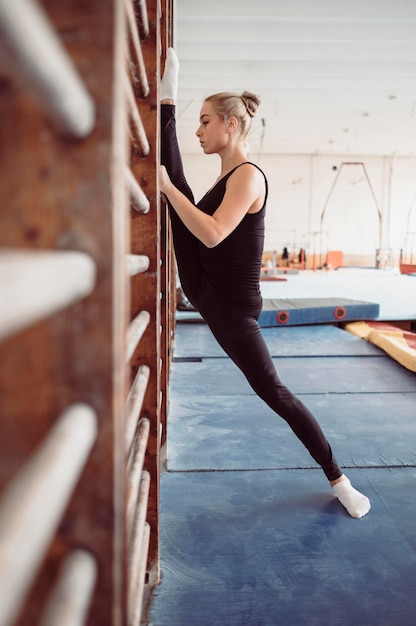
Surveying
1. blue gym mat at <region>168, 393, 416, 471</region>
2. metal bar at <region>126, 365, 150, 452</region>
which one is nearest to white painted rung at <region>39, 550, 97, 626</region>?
metal bar at <region>126, 365, 150, 452</region>

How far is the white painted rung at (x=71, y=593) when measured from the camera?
1.51ft

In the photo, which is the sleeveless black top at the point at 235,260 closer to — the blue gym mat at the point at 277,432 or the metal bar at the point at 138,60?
the metal bar at the point at 138,60

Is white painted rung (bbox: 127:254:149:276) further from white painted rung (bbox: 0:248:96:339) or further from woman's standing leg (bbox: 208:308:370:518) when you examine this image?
woman's standing leg (bbox: 208:308:370:518)

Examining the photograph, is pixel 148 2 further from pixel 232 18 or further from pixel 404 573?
pixel 232 18

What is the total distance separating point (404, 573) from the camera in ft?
5.10

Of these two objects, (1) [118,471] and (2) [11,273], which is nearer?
(2) [11,273]

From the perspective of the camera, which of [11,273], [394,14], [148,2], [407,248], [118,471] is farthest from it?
[407,248]

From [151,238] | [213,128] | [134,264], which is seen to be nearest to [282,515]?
[151,238]

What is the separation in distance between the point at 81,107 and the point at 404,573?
5.18 ft

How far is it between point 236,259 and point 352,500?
3.15ft

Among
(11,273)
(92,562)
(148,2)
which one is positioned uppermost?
(148,2)

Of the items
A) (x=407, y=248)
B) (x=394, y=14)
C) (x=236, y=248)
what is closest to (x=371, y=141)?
(x=407, y=248)

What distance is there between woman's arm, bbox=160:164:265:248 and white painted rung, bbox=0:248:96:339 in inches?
46.5

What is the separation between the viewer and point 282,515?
190 cm
